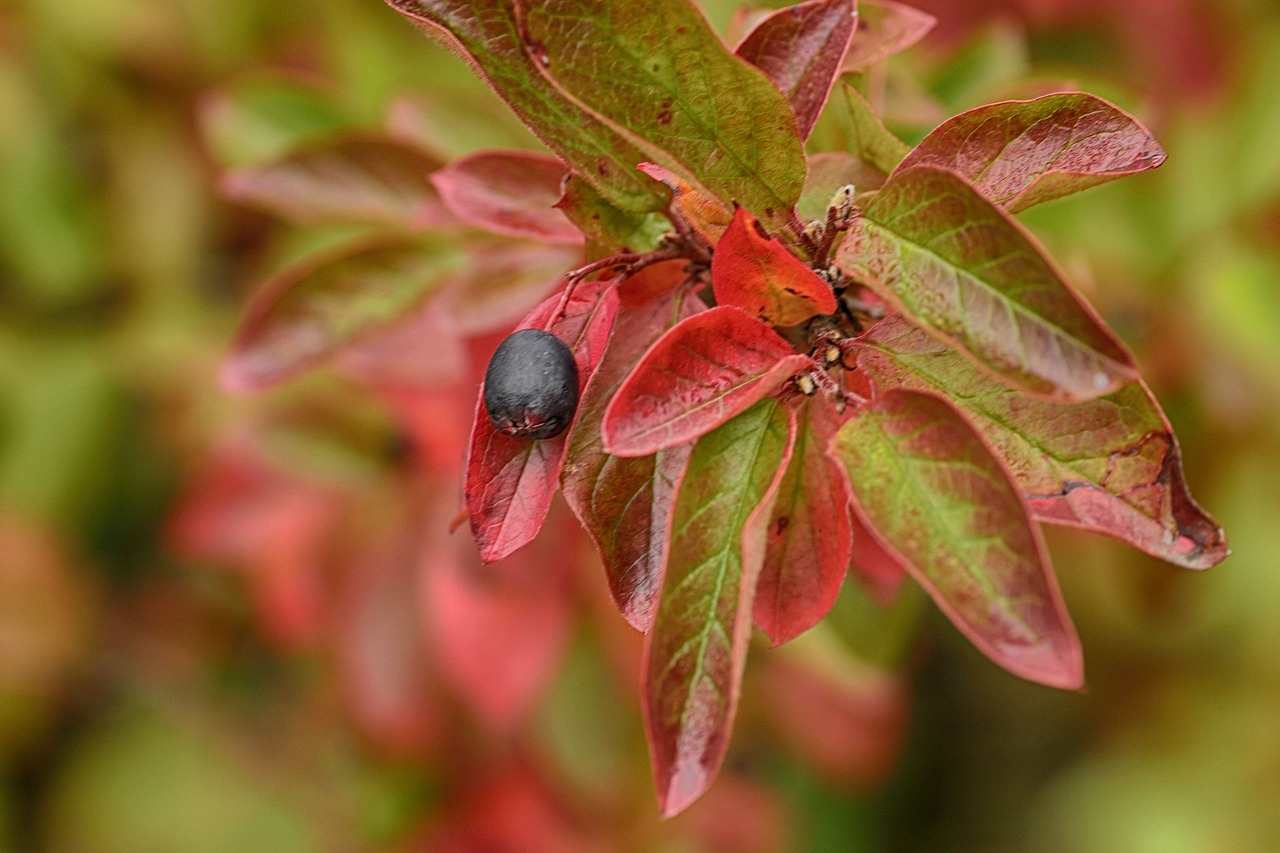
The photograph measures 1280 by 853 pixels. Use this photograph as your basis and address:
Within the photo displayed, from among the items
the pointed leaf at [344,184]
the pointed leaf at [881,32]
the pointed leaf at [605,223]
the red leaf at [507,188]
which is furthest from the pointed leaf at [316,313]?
the pointed leaf at [881,32]

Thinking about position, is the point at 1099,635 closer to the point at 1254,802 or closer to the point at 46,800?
the point at 1254,802

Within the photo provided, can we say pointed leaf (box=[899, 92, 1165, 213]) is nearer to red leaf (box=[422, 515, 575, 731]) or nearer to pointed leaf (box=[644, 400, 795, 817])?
pointed leaf (box=[644, 400, 795, 817])

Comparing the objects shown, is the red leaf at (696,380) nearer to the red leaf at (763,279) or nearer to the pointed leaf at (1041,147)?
the red leaf at (763,279)

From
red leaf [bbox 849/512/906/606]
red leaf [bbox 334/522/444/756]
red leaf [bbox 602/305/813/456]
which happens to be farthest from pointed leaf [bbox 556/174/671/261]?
red leaf [bbox 334/522/444/756]

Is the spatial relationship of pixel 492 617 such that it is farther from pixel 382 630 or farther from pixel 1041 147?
pixel 1041 147

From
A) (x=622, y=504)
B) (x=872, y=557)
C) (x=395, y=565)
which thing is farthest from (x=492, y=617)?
(x=622, y=504)
